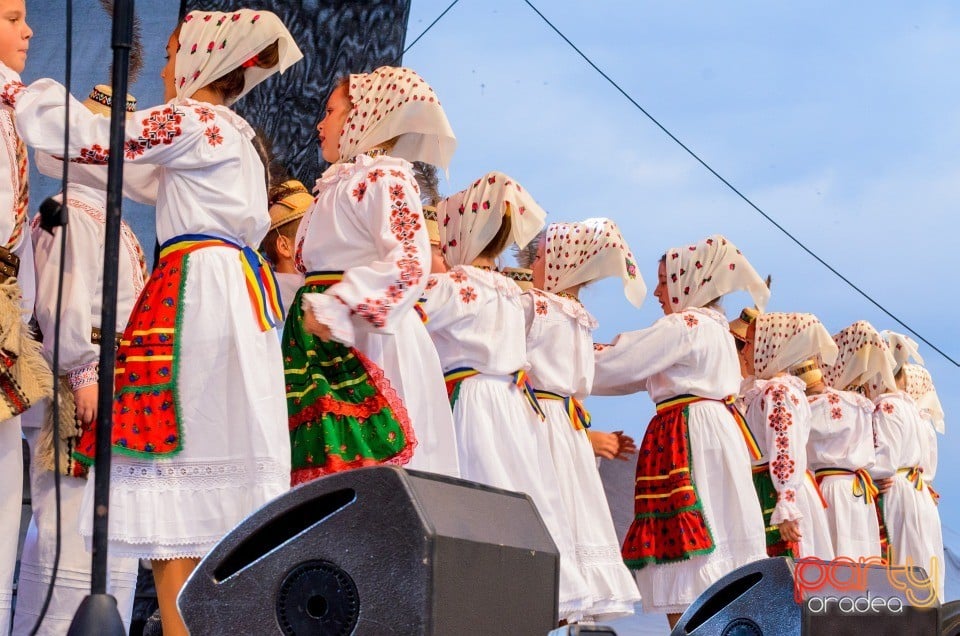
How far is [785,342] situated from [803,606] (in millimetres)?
3023

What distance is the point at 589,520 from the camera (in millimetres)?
4320

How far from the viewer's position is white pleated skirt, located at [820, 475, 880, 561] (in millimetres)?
6156

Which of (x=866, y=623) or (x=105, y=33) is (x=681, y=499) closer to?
(x=866, y=623)

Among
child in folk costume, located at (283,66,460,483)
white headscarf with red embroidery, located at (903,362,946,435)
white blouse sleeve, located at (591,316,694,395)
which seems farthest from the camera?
white headscarf with red embroidery, located at (903,362,946,435)

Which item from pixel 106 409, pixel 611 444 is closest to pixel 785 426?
pixel 611 444

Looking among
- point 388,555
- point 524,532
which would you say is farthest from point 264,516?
point 524,532

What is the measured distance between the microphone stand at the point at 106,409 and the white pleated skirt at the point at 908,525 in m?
5.45

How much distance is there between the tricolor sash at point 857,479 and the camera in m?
6.26

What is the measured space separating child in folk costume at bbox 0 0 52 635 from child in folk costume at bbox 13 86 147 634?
5.3 inches

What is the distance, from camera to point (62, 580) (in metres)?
3.04

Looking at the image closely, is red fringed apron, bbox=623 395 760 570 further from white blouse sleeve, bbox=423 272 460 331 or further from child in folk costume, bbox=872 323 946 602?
child in folk costume, bbox=872 323 946 602

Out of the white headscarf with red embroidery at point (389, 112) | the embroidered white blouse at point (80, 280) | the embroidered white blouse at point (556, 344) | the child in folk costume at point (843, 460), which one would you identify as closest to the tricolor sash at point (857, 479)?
the child in folk costume at point (843, 460)

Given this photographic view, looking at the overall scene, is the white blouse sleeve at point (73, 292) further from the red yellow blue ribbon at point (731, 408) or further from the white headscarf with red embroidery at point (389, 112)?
the red yellow blue ribbon at point (731, 408)

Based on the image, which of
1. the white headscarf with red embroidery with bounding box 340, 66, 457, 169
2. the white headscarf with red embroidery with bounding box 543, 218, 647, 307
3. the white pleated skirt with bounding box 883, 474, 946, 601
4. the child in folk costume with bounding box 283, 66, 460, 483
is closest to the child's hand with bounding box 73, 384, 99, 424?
the child in folk costume with bounding box 283, 66, 460, 483
